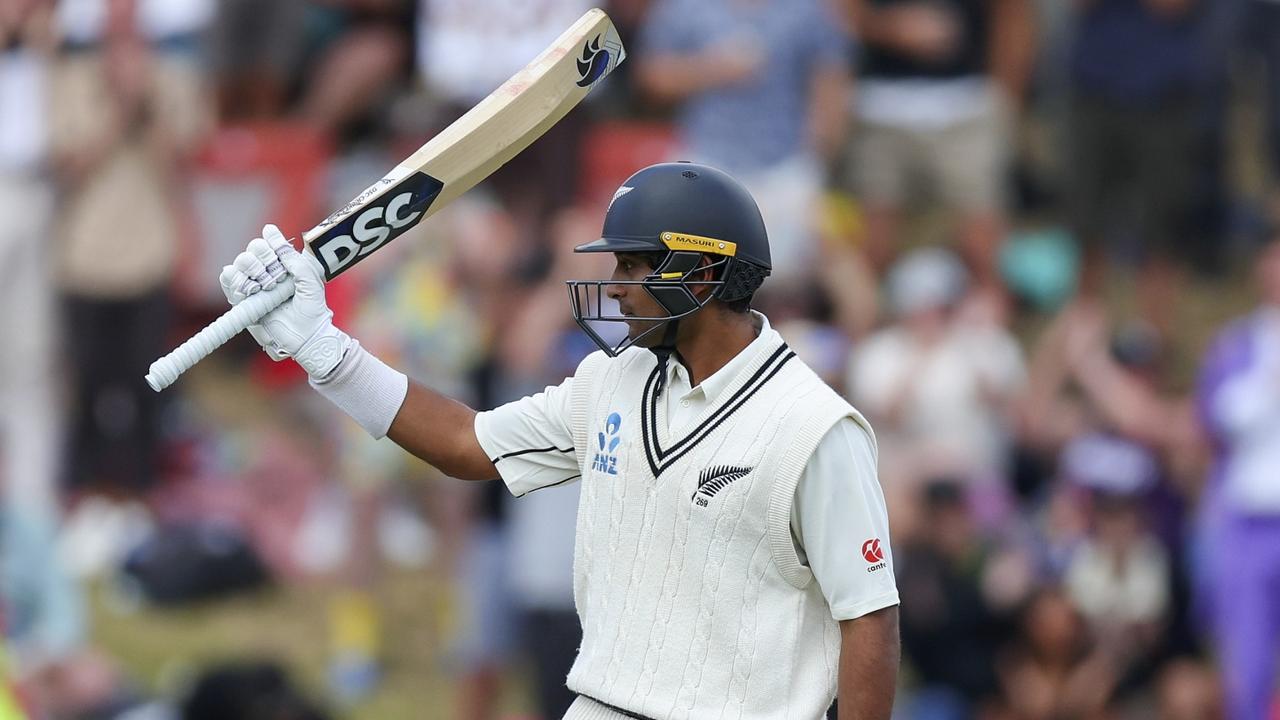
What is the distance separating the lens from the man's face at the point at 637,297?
4.11m

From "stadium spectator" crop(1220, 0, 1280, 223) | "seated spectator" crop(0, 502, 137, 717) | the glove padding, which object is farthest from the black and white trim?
"stadium spectator" crop(1220, 0, 1280, 223)

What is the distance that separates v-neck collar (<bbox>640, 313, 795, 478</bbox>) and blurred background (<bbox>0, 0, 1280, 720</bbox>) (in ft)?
11.1

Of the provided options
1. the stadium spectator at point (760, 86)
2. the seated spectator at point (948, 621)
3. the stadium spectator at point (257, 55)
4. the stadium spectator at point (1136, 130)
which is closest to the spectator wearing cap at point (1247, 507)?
the seated spectator at point (948, 621)

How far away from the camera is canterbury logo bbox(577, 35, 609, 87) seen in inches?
180

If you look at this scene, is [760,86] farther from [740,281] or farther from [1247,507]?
[740,281]

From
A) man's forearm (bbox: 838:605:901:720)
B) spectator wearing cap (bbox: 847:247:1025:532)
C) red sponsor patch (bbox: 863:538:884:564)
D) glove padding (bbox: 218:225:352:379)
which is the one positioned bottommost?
spectator wearing cap (bbox: 847:247:1025:532)

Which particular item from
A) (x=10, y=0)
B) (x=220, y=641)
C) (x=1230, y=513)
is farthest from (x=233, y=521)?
(x=1230, y=513)

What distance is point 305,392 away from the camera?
432 inches

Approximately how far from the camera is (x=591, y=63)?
462cm

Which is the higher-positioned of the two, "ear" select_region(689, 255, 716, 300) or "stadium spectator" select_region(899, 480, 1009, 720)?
"ear" select_region(689, 255, 716, 300)

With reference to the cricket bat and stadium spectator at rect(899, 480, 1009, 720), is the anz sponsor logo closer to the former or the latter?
the cricket bat

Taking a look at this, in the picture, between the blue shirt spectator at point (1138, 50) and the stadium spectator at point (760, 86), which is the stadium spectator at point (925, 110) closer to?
the blue shirt spectator at point (1138, 50)

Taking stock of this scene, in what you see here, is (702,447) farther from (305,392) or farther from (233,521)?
(305,392)

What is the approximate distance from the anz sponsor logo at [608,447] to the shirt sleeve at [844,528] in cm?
44
